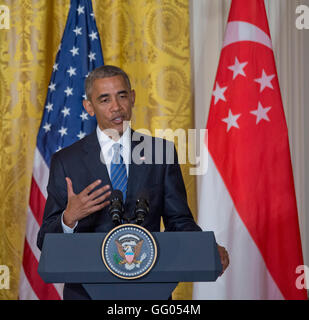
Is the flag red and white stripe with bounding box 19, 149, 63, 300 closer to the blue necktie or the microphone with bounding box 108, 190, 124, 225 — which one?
the blue necktie

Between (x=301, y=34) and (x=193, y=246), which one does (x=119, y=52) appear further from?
(x=193, y=246)

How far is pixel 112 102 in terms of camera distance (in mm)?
2605

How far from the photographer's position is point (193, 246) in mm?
1888

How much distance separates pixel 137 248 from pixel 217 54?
9.31 feet

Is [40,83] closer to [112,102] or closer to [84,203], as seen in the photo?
[112,102]

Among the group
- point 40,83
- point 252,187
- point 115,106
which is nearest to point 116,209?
point 115,106

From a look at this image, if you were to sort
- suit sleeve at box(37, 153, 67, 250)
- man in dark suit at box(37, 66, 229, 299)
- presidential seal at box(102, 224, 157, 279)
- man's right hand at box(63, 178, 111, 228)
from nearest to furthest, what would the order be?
presidential seal at box(102, 224, 157, 279) → man's right hand at box(63, 178, 111, 228) → suit sleeve at box(37, 153, 67, 250) → man in dark suit at box(37, 66, 229, 299)

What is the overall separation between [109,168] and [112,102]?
35 cm

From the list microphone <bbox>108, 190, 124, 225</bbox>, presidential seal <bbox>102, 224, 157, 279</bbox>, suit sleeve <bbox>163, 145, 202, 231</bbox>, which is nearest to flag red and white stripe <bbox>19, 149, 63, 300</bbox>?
suit sleeve <bbox>163, 145, 202, 231</bbox>

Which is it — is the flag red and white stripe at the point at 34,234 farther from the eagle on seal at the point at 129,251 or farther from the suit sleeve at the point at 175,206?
the eagle on seal at the point at 129,251

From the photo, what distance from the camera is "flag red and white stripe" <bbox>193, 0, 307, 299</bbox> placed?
342cm

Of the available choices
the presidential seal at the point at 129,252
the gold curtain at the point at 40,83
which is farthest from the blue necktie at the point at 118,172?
the gold curtain at the point at 40,83

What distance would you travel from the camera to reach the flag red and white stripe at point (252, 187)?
342 centimetres

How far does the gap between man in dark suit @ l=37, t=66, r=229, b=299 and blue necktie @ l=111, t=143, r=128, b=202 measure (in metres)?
0.02
